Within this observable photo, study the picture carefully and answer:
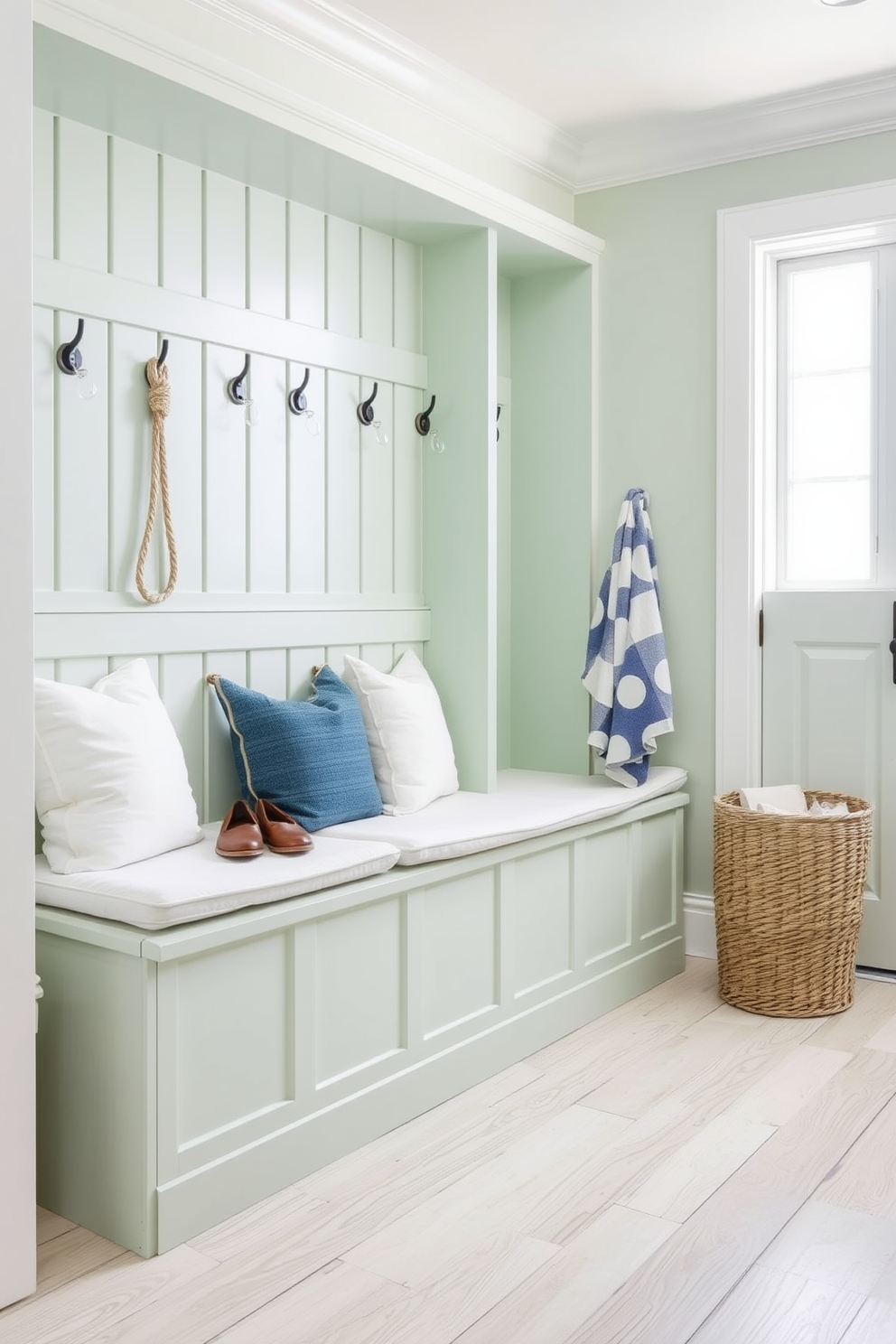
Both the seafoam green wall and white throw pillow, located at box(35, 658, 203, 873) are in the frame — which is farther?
the seafoam green wall

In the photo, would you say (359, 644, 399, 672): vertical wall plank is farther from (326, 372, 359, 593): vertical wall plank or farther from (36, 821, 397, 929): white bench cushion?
(36, 821, 397, 929): white bench cushion

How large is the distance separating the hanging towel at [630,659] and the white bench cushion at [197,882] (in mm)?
1184

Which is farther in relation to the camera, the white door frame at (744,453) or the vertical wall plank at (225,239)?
the white door frame at (744,453)

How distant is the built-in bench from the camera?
75.9 inches

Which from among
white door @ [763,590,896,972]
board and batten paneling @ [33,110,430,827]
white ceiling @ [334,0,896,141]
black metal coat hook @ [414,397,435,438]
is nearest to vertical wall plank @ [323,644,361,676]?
board and batten paneling @ [33,110,430,827]

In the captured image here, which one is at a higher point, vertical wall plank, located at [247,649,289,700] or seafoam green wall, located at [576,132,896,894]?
seafoam green wall, located at [576,132,896,894]

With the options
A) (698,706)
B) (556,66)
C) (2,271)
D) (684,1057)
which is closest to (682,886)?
(698,706)

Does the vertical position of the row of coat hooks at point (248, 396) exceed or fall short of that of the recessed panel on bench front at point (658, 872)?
it exceeds it

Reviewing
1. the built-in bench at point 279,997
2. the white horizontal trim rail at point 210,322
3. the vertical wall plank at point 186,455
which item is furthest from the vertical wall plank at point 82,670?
the white horizontal trim rail at point 210,322

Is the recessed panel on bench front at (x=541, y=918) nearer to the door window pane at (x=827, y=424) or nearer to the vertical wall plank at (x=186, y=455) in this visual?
the vertical wall plank at (x=186, y=455)

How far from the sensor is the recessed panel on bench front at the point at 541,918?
2797 mm

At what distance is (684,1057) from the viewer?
9.09 feet

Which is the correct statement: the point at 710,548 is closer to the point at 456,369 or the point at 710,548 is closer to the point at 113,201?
the point at 456,369

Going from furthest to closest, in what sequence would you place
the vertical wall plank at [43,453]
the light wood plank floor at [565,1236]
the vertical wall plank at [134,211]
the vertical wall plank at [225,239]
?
1. the vertical wall plank at [225,239]
2. the vertical wall plank at [134,211]
3. the vertical wall plank at [43,453]
4. the light wood plank floor at [565,1236]
